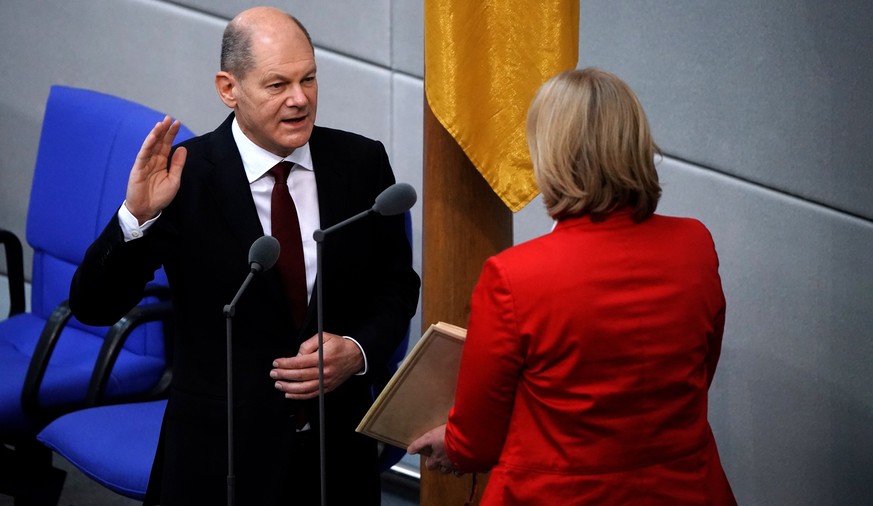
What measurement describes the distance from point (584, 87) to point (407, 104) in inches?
75.2

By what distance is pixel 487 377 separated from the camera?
5.84ft

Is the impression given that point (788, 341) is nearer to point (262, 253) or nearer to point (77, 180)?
point (262, 253)

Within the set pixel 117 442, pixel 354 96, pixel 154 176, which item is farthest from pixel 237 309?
pixel 354 96

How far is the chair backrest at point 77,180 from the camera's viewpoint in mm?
3428

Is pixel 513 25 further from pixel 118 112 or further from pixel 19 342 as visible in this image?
pixel 19 342

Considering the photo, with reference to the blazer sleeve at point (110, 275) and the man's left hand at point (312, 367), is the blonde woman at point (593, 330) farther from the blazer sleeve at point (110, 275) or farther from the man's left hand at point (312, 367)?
the blazer sleeve at point (110, 275)

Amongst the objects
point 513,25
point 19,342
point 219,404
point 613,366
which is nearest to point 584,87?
point 613,366

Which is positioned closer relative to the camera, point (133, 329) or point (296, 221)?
point (296, 221)

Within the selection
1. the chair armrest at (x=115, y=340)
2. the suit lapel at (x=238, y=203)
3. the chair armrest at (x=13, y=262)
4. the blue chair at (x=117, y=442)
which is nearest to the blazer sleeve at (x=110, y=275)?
the suit lapel at (x=238, y=203)

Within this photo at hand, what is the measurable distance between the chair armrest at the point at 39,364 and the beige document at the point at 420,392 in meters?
1.47

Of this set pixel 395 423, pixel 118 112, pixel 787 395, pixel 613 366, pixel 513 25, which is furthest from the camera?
pixel 118 112

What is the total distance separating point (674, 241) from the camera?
5.99ft

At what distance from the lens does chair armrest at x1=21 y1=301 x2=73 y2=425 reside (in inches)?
128

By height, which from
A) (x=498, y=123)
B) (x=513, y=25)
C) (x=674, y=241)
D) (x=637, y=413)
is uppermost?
(x=513, y=25)
